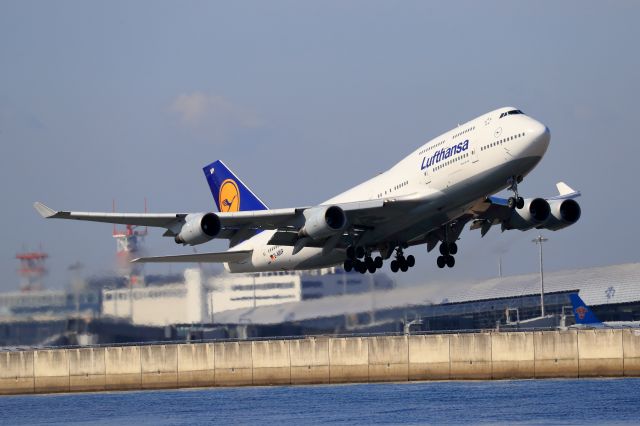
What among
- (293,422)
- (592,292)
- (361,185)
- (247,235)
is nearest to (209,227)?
A: (247,235)

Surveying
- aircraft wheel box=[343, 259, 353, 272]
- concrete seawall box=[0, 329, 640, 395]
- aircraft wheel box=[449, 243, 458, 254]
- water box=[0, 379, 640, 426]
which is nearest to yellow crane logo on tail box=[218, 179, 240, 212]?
aircraft wheel box=[343, 259, 353, 272]

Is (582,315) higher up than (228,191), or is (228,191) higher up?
(228,191)

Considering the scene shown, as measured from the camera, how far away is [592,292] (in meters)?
105

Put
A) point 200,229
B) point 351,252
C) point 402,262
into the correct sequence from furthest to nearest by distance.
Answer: point 402,262
point 351,252
point 200,229

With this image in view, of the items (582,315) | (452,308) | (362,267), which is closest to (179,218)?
(362,267)

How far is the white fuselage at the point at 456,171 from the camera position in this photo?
4997cm

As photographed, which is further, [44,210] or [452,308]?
[452,308]

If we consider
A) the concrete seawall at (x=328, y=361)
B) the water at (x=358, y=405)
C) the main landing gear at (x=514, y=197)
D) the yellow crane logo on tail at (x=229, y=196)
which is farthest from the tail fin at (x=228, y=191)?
the main landing gear at (x=514, y=197)

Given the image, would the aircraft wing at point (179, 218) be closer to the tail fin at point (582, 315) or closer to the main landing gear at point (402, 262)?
the main landing gear at point (402, 262)

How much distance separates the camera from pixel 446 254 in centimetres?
5997

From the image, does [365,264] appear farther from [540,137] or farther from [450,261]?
[540,137]

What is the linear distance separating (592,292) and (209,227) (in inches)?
2350

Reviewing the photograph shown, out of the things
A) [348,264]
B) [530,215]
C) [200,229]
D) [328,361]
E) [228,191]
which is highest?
[228,191]

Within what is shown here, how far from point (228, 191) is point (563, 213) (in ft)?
63.4
